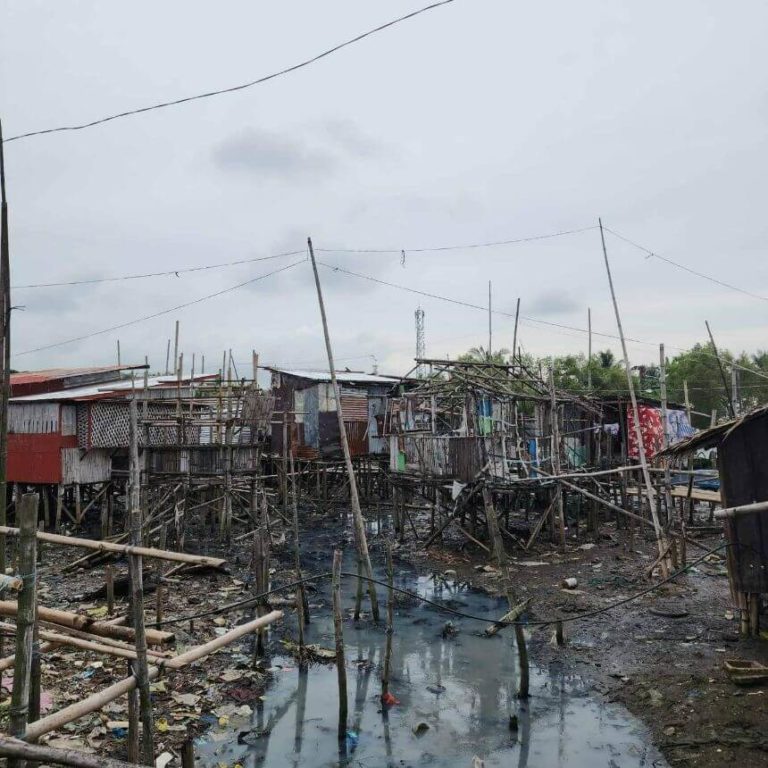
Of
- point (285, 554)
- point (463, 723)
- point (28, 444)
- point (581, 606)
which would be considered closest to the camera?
point (463, 723)

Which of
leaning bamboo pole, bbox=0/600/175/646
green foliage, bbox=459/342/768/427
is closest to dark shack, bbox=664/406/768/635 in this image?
leaning bamboo pole, bbox=0/600/175/646

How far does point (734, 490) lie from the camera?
8.96 metres

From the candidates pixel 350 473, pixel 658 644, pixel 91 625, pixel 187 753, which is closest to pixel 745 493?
pixel 658 644

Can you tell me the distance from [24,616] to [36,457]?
1890 centimetres

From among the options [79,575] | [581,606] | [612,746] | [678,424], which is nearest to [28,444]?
[79,575]

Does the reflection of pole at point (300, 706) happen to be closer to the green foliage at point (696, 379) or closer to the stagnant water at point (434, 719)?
the stagnant water at point (434, 719)

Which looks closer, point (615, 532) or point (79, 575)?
point (79, 575)

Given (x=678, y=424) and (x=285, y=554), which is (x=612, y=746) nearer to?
(x=285, y=554)

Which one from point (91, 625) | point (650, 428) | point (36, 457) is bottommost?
point (91, 625)

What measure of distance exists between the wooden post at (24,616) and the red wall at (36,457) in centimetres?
1786

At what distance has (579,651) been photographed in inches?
380

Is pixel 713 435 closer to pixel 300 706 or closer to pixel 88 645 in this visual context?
pixel 300 706

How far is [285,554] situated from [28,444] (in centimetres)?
979

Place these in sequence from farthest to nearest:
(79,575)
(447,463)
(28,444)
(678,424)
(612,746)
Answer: (678,424) → (28,444) → (447,463) → (79,575) → (612,746)
